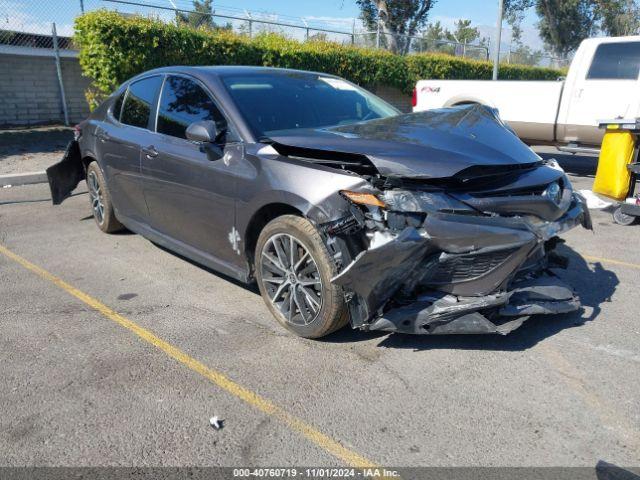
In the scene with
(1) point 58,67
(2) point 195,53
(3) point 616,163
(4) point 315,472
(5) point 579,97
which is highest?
(2) point 195,53

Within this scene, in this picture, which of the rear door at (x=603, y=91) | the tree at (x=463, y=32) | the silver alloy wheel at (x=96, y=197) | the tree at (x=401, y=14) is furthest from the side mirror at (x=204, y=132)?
the tree at (x=463, y=32)

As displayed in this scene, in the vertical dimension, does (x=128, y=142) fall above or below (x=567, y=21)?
below

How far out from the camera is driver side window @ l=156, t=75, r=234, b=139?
167 inches

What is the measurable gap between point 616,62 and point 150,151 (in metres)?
8.27

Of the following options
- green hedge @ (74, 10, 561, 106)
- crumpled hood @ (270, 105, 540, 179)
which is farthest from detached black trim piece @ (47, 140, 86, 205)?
green hedge @ (74, 10, 561, 106)

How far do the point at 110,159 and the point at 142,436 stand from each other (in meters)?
3.45

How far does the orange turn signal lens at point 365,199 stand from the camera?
3172mm

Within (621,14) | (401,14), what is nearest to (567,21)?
(621,14)

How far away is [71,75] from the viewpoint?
1446cm

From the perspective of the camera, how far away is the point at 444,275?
3.22 meters

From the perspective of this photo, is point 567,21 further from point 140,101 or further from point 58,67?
point 140,101

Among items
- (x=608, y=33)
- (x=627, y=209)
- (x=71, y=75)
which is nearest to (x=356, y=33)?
(x=71, y=75)

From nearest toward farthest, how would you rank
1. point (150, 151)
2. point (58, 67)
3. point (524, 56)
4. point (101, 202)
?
Answer: point (150, 151) < point (101, 202) < point (58, 67) < point (524, 56)

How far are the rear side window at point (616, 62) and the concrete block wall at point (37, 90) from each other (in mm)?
12007
